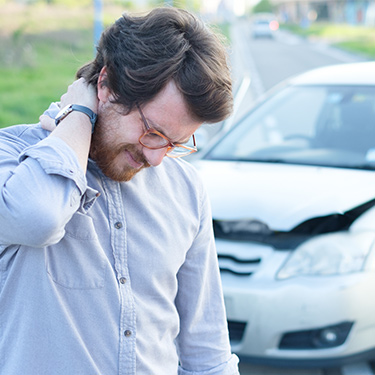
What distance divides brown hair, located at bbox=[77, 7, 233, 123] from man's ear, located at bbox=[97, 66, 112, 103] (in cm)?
1

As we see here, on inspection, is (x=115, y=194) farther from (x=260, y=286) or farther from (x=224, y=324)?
(x=260, y=286)

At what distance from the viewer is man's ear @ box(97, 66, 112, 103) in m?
1.62

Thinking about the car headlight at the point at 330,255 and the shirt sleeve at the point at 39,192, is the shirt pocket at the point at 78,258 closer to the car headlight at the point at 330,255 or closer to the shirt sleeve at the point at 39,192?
the shirt sleeve at the point at 39,192

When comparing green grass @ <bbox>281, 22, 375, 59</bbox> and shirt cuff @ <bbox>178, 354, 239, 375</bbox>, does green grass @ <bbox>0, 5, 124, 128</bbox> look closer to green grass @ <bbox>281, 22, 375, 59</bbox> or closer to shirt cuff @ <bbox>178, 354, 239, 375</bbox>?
shirt cuff @ <bbox>178, 354, 239, 375</bbox>

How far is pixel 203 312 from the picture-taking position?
186 cm

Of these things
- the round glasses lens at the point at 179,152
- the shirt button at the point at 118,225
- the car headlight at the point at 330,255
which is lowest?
the car headlight at the point at 330,255

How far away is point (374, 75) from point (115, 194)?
11.1ft

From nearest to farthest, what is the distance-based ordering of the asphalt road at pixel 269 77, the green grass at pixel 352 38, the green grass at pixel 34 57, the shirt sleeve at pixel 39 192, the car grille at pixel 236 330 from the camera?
1. the shirt sleeve at pixel 39 192
2. the car grille at pixel 236 330
3. the asphalt road at pixel 269 77
4. the green grass at pixel 34 57
5. the green grass at pixel 352 38

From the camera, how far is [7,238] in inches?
55.7

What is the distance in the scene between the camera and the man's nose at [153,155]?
1.62 meters

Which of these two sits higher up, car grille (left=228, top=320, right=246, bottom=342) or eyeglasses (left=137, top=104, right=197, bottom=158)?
eyeglasses (left=137, top=104, right=197, bottom=158)

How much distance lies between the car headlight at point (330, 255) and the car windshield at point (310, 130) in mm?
747

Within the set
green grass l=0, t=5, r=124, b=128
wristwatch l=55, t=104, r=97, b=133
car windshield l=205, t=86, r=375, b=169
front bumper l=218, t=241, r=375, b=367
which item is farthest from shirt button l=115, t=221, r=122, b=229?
green grass l=0, t=5, r=124, b=128

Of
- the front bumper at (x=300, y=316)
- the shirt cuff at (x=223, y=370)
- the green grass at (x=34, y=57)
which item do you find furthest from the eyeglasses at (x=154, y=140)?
the green grass at (x=34, y=57)
